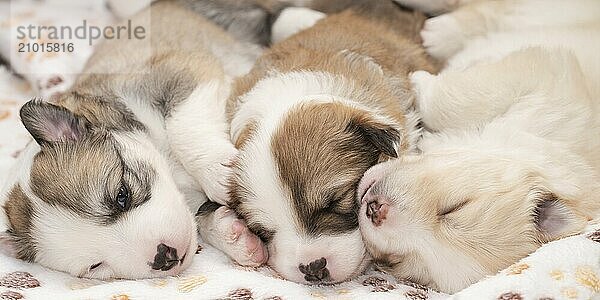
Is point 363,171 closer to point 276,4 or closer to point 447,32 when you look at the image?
point 447,32

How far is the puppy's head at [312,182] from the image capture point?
327 cm

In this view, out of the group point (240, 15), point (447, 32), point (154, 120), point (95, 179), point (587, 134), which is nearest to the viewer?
point (95, 179)

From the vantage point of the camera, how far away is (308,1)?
519 centimetres

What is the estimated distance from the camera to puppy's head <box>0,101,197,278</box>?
3355 mm

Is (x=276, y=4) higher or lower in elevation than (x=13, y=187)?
higher

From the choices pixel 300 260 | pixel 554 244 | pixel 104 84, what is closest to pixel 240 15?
pixel 104 84

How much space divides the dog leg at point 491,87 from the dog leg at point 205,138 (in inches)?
40.7

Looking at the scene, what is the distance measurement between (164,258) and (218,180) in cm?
45

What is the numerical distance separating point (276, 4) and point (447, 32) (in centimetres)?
117

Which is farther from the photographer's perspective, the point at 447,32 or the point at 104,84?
the point at 447,32

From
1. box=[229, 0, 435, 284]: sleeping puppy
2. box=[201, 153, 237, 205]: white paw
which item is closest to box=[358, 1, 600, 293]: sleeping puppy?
box=[229, 0, 435, 284]: sleeping puppy

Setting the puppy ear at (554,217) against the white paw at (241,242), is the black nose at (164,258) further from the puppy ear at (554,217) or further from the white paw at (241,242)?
the puppy ear at (554,217)

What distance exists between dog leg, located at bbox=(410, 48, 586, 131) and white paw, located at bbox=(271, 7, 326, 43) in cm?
100

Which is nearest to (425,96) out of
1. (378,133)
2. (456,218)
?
(378,133)
